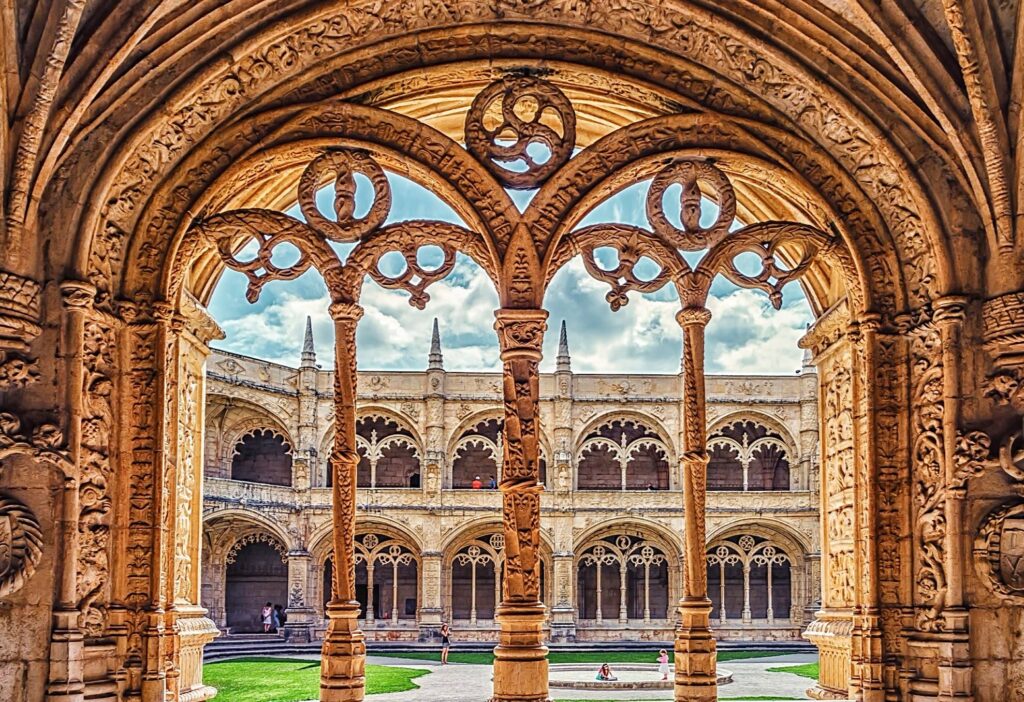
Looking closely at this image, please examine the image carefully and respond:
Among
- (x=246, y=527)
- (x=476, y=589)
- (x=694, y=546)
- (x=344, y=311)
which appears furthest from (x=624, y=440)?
(x=344, y=311)

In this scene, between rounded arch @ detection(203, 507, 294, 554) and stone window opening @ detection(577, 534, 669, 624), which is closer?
rounded arch @ detection(203, 507, 294, 554)

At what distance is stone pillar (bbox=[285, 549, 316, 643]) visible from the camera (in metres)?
26.8

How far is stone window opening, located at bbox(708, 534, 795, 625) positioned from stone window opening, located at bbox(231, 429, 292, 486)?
34.4 feet

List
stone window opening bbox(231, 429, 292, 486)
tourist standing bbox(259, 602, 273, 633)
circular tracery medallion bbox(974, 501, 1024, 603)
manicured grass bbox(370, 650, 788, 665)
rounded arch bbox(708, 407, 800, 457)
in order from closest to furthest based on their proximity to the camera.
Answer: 1. circular tracery medallion bbox(974, 501, 1024, 603)
2. manicured grass bbox(370, 650, 788, 665)
3. tourist standing bbox(259, 602, 273, 633)
4. rounded arch bbox(708, 407, 800, 457)
5. stone window opening bbox(231, 429, 292, 486)

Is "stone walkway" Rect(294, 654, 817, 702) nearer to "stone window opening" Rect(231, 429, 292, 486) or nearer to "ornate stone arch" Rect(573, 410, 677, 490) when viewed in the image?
"ornate stone arch" Rect(573, 410, 677, 490)

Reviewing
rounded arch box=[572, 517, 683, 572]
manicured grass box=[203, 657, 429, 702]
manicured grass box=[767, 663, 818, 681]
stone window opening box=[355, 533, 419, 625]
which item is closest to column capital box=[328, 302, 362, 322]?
manicured grass box=[203, 657, 429, 702]

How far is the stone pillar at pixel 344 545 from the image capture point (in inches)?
282

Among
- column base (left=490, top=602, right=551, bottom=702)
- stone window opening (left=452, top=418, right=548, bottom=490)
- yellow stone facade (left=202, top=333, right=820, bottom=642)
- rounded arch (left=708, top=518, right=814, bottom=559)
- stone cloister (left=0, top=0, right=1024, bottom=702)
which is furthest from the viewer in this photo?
stone window opening (left=452, top=418, right=548, bottom=490)

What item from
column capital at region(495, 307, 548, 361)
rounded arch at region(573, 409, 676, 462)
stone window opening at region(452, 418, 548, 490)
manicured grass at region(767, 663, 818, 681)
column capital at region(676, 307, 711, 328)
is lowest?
manicured grass at region(767, 663, 818, 681)

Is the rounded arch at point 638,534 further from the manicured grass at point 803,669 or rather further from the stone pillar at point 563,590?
the manicured grass at point 803,669

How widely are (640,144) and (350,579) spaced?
10.4 ft

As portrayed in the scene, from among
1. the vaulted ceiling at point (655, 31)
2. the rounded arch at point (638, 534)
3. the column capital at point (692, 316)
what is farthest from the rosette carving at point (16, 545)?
the rounded arch at point (638, 534)

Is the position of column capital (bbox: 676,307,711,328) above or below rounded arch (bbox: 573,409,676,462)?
below

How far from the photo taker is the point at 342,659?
7.18 metres
